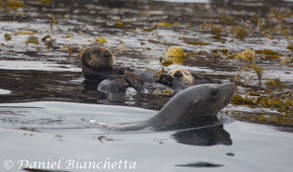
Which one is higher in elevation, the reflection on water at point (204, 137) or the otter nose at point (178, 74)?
the otter nose at point (178, 74)

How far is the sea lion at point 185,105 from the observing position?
430 centimetres

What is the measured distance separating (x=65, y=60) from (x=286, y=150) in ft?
18.4

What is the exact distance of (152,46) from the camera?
10758mm

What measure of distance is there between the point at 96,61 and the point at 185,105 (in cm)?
338

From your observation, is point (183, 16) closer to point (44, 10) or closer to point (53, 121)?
point (44, 10)

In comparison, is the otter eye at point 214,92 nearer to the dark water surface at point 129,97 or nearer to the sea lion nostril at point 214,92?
the sea lion nostril at point 214,92

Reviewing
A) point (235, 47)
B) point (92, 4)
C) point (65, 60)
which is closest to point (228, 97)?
point (65, 60)

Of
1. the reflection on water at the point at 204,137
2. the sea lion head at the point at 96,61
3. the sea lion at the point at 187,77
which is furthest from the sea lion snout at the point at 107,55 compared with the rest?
the reflection on water at the point at 204,137

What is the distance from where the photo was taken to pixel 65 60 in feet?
29.4

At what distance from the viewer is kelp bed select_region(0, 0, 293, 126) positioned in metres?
5.98

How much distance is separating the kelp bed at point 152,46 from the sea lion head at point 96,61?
0.22 metres

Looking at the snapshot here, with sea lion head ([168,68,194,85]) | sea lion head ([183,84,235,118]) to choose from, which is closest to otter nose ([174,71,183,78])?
sea lion head ([168,68,194,85])

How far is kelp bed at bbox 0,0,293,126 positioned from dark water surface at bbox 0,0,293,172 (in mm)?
23

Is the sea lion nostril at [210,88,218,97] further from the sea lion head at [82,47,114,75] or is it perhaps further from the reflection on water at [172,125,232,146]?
the sea lion head at [82,47,114,75]
